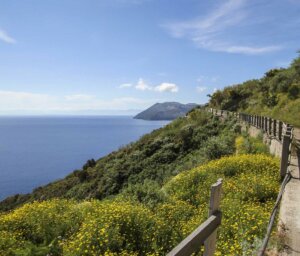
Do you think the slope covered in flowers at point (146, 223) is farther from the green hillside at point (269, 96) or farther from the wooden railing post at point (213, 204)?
the green hillside at point (269, 96)

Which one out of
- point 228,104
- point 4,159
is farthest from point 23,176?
point 228,104

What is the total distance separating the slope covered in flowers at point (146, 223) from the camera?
5.86 meters

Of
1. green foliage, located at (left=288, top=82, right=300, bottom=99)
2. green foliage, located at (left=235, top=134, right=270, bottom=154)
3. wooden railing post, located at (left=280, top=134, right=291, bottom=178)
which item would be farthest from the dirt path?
green foliage, located at (left=288, top=82, right=300, bottom=99)

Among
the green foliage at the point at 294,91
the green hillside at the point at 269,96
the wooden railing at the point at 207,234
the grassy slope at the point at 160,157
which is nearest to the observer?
the wooden railing at the point at 207,234

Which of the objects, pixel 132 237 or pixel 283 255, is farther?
pixel 132 237

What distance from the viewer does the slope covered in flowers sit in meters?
5.86

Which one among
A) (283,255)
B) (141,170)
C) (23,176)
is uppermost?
(283,255)

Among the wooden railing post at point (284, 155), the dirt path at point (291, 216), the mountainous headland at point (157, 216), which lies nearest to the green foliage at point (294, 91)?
the mountainous headland at point (157, 216)

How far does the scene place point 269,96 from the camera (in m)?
30.8

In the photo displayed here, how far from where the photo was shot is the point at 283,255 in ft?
14.8

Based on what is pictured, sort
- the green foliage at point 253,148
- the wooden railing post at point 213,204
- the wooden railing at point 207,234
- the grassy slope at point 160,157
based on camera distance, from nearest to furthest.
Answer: the wooden railing at point 207,234
the wooden railing post at point 213,204
the green foliage at point 253,148
the grassy slope at point 160,157

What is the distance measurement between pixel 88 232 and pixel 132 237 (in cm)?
103

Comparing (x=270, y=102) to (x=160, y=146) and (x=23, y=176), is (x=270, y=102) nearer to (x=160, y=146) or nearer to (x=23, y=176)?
(x=160, y=146)

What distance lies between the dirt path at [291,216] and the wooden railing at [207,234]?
1789 millimetres
